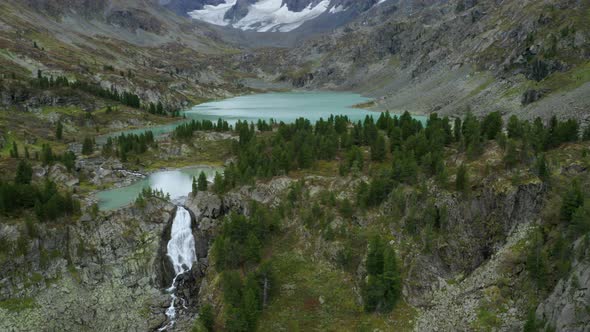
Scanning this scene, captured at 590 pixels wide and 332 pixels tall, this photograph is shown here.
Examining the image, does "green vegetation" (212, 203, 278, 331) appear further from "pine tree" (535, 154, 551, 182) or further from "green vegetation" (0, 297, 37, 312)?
"pine tree" (535, 154, 551, 182)

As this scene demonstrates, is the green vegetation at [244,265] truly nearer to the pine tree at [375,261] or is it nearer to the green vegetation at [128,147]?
the pine tree at [375,261]

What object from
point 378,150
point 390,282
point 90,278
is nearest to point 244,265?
point 390,282

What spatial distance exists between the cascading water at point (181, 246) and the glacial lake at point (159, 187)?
25.2ft

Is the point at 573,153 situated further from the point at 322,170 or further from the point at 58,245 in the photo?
the point at 58,245

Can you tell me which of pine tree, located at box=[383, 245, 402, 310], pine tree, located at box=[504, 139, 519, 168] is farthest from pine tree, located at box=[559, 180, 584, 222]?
pine tree, located at box=[383, 245, 402, 310]

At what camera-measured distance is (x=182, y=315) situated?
48.0 m

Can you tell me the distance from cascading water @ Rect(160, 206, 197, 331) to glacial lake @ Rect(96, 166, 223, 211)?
25.2ft

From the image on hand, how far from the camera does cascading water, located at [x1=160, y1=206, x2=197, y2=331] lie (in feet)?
179

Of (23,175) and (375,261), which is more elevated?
(23,175)

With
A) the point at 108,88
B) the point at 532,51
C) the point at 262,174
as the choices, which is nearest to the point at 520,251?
the point at 262,174

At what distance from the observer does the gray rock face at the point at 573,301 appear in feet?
109

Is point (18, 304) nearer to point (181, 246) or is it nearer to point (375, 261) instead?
point (181, 246)

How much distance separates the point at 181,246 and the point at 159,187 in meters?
23.2

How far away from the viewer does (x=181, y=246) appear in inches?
2240
